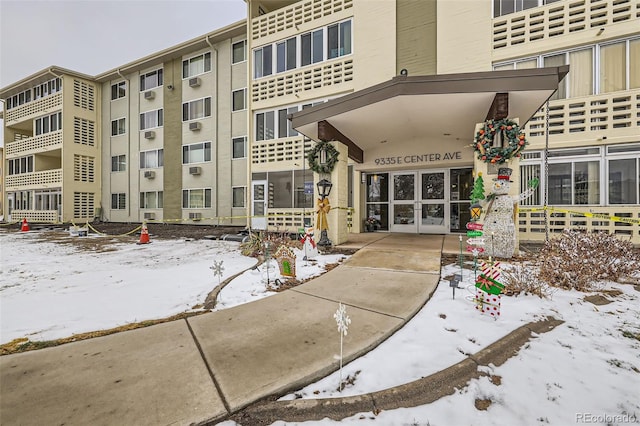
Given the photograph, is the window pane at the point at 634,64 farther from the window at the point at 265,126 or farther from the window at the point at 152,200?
the window at the point at 152,200

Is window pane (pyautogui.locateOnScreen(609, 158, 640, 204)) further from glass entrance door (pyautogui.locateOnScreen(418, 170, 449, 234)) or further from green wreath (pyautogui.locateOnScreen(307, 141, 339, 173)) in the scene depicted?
green wreath (pyautogui.locateOnScreen(307, 141, 339, 173))

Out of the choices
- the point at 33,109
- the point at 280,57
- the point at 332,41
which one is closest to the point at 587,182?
the point at 332,41

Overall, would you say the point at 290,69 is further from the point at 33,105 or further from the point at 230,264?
the point at 33,105

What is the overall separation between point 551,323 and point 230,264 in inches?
231

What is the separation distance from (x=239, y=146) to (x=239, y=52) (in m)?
6.04

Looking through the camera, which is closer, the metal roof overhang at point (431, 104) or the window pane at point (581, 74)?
the metal roof overhang at point (431, 104)

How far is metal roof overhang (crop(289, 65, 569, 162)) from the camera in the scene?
5828 millimetres

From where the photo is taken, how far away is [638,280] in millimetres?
4574

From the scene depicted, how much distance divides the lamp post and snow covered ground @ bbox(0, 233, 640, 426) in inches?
87.3

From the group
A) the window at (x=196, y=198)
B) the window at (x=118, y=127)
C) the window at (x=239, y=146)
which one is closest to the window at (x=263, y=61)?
the window at (x=239, y=146)

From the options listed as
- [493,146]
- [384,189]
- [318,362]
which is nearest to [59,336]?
[318,362]

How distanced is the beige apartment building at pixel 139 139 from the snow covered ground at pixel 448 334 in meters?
12.2

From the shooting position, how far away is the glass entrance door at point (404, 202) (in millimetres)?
11078

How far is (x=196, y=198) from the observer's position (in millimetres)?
18359
